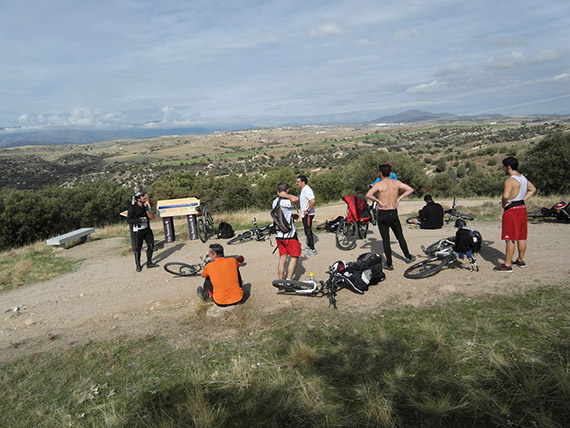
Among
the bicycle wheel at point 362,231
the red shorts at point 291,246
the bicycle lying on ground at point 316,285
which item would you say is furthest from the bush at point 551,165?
the red shorts at point 291,246

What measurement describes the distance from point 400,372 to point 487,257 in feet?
16.1

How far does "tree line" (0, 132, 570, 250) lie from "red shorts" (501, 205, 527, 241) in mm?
22214

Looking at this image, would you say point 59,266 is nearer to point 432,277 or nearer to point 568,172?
point 432,277

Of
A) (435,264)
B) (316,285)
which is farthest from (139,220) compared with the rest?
(435,264)

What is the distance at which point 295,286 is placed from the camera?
627 centimetres

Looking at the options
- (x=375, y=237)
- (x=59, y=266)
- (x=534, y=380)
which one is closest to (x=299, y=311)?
(x=534, y=380)

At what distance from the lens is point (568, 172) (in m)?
29.2

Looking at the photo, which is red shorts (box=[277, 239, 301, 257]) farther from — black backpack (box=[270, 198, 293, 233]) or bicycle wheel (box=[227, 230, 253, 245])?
bicycle wheel (box=[227, 230, 253, 245])

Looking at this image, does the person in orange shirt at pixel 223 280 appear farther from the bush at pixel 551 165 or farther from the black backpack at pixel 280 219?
the bush at pixel 551 165

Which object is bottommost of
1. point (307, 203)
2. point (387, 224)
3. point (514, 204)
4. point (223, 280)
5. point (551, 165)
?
point (551, 165)

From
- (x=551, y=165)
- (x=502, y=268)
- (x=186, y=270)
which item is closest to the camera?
(x=502, y=268)

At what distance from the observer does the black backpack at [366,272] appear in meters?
6.17

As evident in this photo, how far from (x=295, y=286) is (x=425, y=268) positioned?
2.62 metres

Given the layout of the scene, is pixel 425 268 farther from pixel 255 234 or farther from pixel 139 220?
pixel 139 220
